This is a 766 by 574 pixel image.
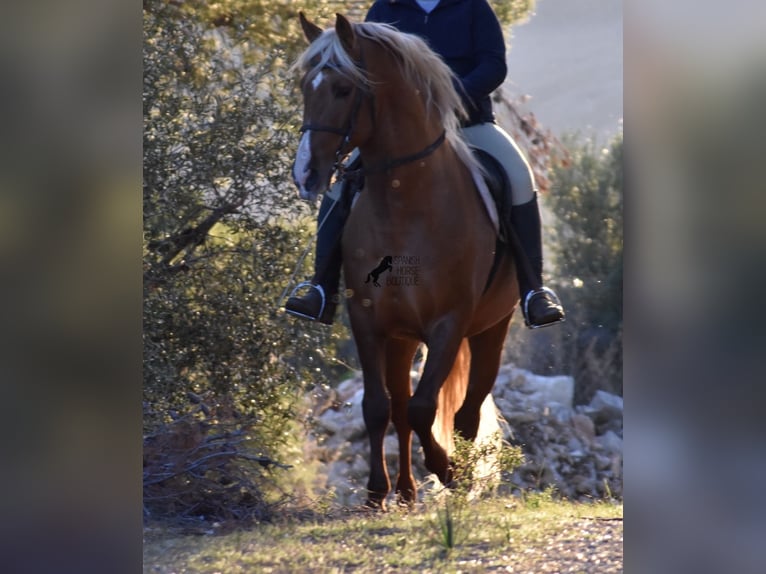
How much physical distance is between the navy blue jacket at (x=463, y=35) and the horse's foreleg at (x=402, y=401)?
1.18 m

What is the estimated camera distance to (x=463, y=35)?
4676 millimetres

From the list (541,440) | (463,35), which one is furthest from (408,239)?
(541,440)

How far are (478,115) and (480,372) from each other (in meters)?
1.23

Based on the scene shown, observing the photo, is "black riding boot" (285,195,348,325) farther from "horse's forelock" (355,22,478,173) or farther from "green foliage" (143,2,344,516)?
"horse's forelock" (355,22,478,173)

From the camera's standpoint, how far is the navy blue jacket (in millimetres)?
4629

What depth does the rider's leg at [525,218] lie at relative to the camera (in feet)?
15.3

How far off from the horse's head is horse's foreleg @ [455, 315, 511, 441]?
108 cm

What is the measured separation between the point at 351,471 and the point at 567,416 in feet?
3.52
